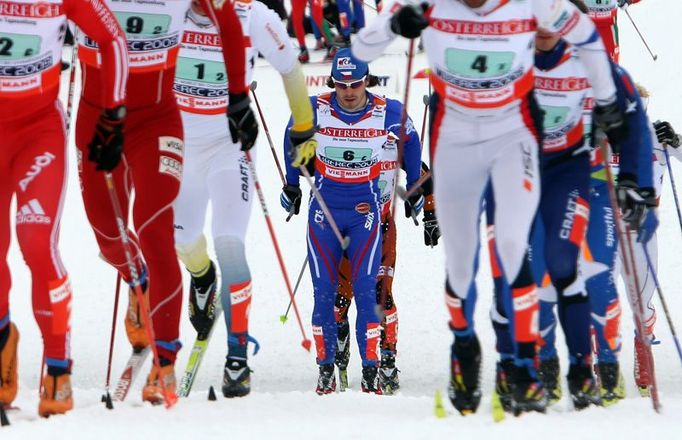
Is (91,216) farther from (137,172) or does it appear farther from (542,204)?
(542,204)

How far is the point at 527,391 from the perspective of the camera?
19.9 feet

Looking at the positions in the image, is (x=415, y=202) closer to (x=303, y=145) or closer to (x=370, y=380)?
(x=370, y=380)

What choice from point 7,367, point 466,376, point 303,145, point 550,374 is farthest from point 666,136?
point 7,367

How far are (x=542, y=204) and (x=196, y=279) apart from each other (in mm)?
2298

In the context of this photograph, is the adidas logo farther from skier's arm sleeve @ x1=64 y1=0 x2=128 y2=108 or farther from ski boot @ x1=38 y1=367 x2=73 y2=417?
ski boot @ x1=38 y1=367 x2=73 y2=417

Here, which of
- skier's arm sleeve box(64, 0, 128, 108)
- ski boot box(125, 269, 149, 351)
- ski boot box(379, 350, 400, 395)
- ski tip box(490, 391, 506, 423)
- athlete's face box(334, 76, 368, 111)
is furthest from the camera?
ski boot box(379, 350, 400, 395)

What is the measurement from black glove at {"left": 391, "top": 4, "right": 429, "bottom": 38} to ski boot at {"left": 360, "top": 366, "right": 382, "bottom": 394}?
11.4 feet

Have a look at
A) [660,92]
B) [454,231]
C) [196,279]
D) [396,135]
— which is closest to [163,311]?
[196,279]

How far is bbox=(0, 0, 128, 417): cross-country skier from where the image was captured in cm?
584

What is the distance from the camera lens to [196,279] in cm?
777

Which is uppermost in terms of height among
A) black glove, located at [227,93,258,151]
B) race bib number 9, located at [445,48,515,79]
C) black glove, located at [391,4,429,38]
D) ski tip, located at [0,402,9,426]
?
black glove, located at [391,4,429,38]

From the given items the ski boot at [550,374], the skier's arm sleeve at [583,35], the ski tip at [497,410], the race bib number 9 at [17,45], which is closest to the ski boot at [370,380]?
the ski boot at [550,374]

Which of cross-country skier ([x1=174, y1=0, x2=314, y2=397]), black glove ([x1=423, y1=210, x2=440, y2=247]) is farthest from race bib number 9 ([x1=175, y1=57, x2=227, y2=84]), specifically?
black glove ([x1=423, y1=210, x2=440, y2=247])

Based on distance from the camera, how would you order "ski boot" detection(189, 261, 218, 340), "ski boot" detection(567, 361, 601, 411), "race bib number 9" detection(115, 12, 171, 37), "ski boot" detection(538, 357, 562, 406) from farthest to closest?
"ski boot" detection(189, 261, 218, 340) → "ski boot" detection(538, 357, 562, 406) → "ski boot" detection(567, 361, 601, 411) → "race bib number 9" detection(115, 12, 171, 37)
